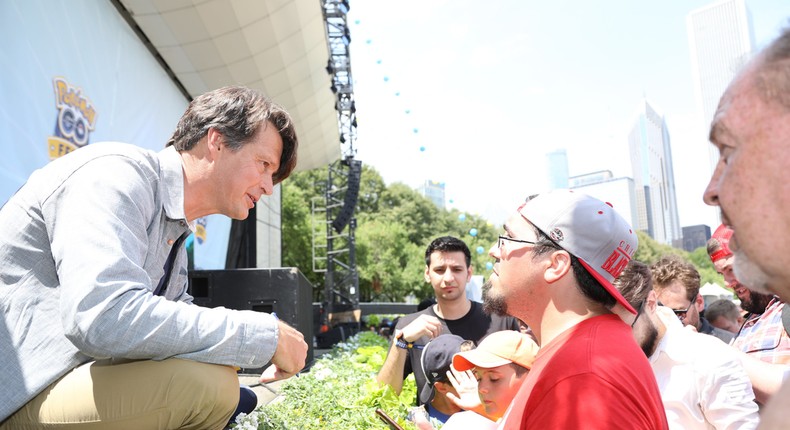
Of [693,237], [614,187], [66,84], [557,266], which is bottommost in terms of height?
[557,266]

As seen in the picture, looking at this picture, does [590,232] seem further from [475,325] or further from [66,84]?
[66,84]

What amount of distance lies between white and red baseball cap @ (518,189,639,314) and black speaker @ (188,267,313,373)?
4.75 metres

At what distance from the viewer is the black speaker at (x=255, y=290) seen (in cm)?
628

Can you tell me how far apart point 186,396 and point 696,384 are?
6.44ft

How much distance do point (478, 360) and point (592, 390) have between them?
1139 mm

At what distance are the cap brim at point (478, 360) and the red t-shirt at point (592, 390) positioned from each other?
0.80m

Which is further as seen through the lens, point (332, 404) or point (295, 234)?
point (295, 234)

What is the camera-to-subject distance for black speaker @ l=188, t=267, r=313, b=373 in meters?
6.28

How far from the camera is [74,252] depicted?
1.25 metres

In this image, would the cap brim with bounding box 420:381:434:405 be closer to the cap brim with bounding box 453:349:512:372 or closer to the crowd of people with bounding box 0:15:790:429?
the cap brim with bounding box 453:349:512:372

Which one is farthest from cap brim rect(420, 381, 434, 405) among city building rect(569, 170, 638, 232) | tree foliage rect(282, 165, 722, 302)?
city building rect(569, 170, 638, 232)

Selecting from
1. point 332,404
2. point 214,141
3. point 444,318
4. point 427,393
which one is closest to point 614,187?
point 444,318

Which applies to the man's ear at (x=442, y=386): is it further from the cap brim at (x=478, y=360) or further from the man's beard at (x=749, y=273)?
the man's beard at (x=749, y=273)

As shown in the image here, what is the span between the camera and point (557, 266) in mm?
1729
